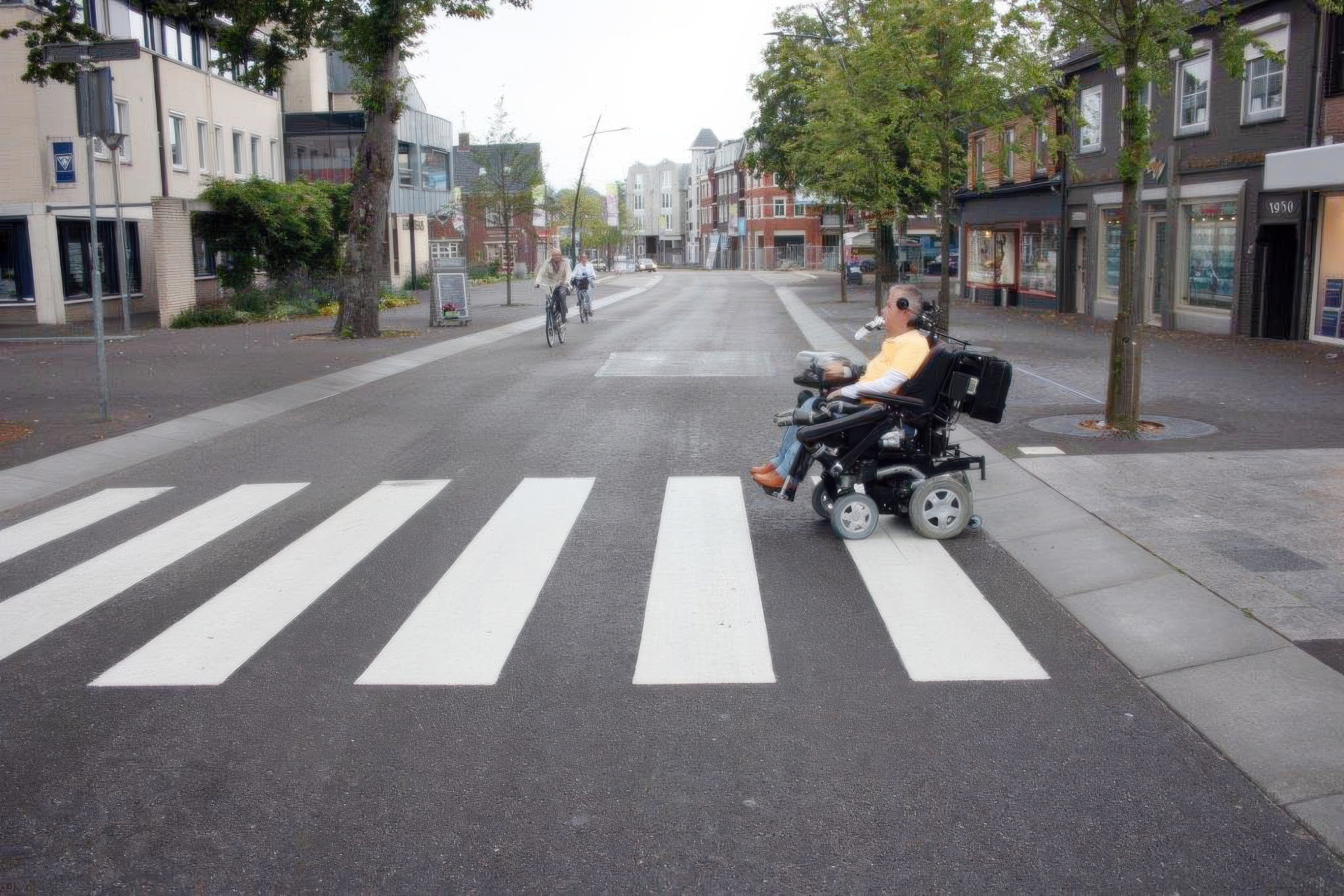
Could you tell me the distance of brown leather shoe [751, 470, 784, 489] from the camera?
7.95 m

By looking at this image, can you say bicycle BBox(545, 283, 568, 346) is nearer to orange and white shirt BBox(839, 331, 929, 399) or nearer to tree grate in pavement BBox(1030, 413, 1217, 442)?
tree grate in pavement BBox(1030, 413, 1217, 442)

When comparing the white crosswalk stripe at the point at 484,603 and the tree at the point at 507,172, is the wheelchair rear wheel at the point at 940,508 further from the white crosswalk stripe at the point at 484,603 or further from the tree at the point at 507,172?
the tree at the point at 507,172

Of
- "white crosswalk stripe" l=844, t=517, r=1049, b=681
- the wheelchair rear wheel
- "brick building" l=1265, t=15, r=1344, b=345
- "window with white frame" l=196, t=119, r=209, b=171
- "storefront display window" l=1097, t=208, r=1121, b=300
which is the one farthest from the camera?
"window with white frame" l=196, t=119, r=209, b=171

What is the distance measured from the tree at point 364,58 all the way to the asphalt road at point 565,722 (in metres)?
15.5

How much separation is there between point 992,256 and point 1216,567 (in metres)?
32.6

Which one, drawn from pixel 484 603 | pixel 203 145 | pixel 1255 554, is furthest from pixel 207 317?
A: pixel 1255 554

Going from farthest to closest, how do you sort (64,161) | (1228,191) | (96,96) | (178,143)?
(178,143), (64,161), (1228,191), (96,96)

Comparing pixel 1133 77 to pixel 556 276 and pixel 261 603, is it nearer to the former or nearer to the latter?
pixel 261 603

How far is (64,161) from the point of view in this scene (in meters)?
27.2

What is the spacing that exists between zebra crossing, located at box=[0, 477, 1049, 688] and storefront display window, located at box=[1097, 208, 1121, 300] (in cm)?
2214

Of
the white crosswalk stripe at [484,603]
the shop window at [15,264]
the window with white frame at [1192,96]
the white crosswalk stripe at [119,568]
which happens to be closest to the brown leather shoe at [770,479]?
the white crosswalk stripe at [484,603]

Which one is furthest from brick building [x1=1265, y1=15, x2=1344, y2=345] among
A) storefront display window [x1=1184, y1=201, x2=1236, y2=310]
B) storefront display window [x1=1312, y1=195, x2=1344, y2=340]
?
storefront display window [x1=1184, y1=201, x2=1236, y2=310]

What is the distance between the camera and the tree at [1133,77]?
449 inches

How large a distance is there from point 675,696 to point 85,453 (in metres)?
7.93
